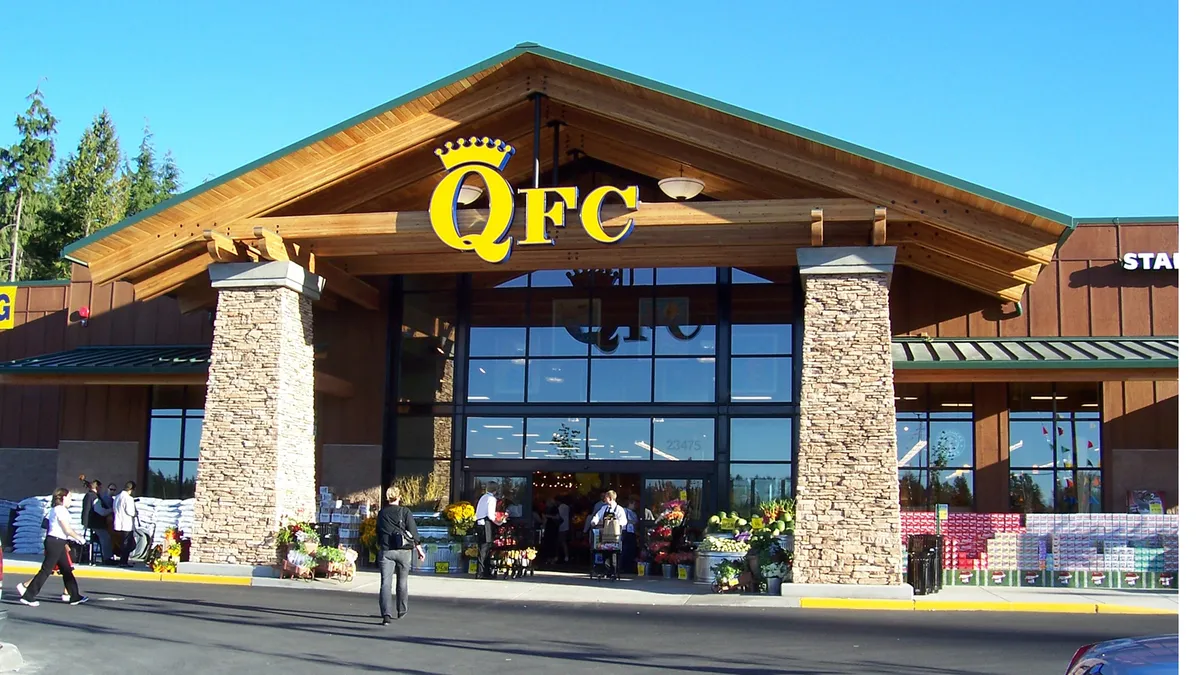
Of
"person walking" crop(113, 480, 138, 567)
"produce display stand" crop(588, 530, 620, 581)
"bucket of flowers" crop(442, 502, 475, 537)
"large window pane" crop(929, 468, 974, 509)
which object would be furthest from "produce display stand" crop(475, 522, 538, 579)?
"large window pane" crop(929, 468, 974, 509)

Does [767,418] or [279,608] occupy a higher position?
[767,418]

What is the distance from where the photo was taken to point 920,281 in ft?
73.5

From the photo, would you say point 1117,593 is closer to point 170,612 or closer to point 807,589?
point 807,589

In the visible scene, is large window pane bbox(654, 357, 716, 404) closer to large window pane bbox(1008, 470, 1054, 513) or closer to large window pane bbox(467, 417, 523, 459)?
large window pane bbox(467, 417, 523, 459)

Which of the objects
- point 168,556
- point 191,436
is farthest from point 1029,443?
point 191,436

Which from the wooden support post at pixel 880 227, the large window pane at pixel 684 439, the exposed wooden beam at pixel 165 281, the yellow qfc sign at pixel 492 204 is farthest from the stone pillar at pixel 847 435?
the exposed wooden beam at pixel 165 281

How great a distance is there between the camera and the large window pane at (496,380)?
913 inches

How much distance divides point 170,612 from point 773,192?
11413 mm

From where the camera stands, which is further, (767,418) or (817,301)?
(767,418)

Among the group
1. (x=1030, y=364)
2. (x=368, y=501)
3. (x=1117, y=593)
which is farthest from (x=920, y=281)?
(x=368, y=501)

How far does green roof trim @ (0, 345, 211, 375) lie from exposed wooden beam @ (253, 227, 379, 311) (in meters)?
3.11

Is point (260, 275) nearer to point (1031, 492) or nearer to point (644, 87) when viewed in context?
point (644, 87)

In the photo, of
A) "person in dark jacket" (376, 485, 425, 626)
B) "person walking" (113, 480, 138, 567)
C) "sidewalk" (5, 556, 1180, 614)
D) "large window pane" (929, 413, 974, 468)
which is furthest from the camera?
"large window pane" (929, 413, 974, 468)

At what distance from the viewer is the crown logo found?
1866 cm
